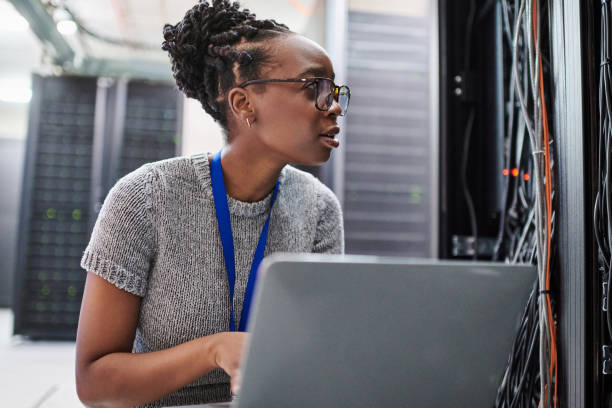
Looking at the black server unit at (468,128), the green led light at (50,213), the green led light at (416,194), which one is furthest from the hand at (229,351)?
the green led light at (50,213)

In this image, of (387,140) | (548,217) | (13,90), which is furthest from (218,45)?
(13,90)

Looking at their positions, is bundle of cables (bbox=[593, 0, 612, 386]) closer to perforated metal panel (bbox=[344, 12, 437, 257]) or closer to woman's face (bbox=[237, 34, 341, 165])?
woman's face (bbox=[237, 34, 341, 165])

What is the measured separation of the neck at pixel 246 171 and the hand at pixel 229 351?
0.43 metres

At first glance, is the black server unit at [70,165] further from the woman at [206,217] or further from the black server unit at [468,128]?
the black server unit at [468,128]

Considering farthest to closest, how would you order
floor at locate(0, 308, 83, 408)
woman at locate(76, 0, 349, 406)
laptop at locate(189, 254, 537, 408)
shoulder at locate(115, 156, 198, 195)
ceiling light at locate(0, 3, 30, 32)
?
1. ceiling light at locate(0, 3, 30, 32)
2. floor at locate(0, 308, 83, 408)
3. shoulder at locate(115, 156, 198, 195)
4. woman at locate(76, 0, 349, 406)
5. laptop at locate(189, 254, 537, 408)

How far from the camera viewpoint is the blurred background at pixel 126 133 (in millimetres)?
2611

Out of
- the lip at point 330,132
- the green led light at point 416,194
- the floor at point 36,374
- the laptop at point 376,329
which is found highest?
the green led light at point 416,194

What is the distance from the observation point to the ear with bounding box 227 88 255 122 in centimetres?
100

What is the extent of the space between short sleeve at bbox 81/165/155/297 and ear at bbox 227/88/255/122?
0.26 m

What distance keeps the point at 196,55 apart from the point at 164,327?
24.3 inches

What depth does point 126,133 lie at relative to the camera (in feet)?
11.3

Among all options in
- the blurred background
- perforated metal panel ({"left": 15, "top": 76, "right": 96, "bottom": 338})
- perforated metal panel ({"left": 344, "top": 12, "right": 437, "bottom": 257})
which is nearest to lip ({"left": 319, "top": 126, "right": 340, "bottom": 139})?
the blurred background

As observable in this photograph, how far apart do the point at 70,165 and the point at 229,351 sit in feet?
10.6

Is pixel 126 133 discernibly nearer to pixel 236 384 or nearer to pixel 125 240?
pixel 125 240
